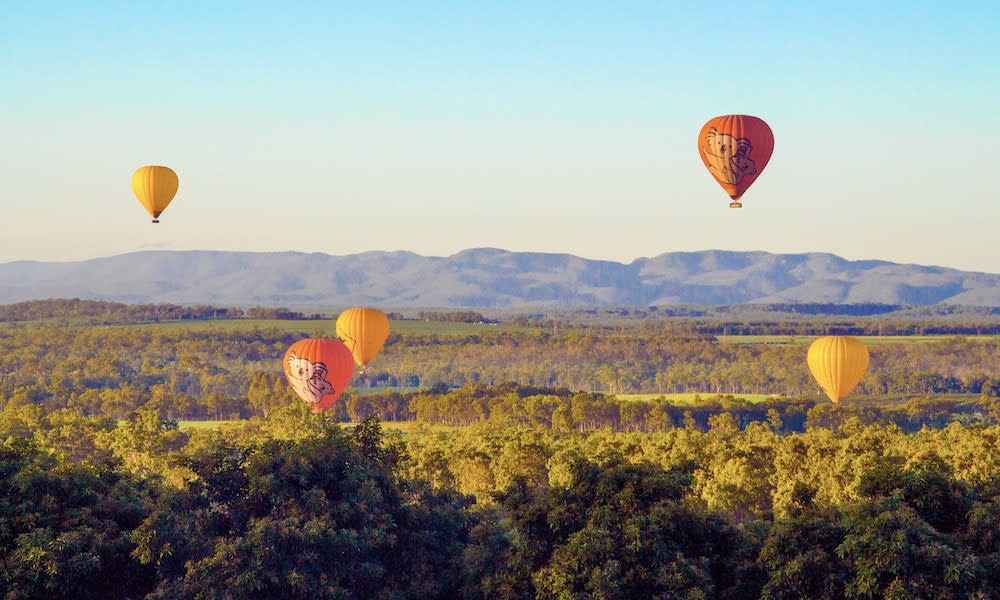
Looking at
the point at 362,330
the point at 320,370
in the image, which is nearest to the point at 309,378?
the point at 320,370

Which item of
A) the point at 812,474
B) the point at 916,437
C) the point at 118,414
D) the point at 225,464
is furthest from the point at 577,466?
the point at 118,414

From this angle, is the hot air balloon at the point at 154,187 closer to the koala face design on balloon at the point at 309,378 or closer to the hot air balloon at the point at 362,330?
the koala face design on balloon at the point at 309,378

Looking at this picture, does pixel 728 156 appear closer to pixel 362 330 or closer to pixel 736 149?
pixel 736 149

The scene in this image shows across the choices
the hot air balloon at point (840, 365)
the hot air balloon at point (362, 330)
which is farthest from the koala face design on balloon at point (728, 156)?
the hot air balloon at point (362, 330)

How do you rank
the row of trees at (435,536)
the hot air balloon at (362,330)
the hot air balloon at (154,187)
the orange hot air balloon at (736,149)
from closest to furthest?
the row of trees at (435,536), the orange hot air balloon at (736,149), the hot air balloon at (154,187), the hot air balloon at (362,330)

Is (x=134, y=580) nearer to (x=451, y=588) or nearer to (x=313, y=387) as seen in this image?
(x=451, y=588)

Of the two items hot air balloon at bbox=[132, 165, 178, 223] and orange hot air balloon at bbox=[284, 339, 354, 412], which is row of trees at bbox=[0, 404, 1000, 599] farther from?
orange hot air balloon at bbox=[284, 339, 354, 412]
